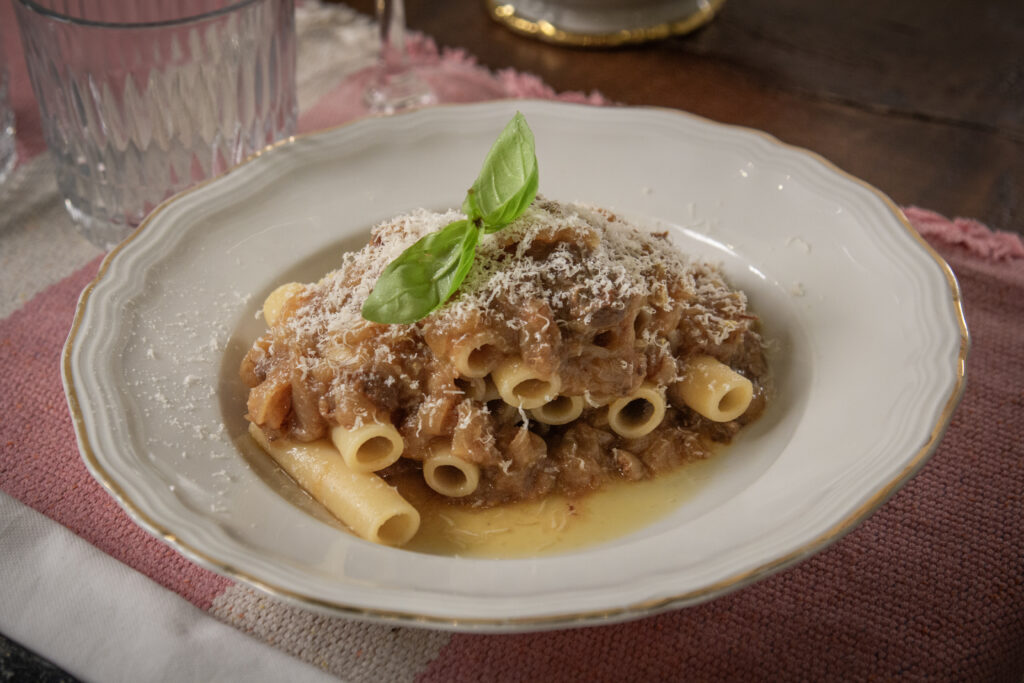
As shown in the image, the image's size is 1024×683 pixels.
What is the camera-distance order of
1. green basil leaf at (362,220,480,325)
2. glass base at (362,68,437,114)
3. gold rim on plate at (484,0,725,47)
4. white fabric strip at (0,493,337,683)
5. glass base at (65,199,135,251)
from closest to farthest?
1. white fabric strip at (0,493,337,683)
2. green basil leaf at (362,220,480,325)
3. glass base at (65,199,135,251)
4. glass base at (362,68,437,114)
5. gold rim on plate at (484,0,725,47)

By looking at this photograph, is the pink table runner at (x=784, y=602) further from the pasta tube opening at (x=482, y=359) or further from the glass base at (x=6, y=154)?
the glass base at (x=6, y=154)

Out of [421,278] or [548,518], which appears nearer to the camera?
[421,278]

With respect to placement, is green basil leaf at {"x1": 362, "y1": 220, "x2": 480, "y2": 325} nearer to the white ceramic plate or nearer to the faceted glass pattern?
the white ceramic plate

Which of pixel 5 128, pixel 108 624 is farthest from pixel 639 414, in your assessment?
pixel 5 128

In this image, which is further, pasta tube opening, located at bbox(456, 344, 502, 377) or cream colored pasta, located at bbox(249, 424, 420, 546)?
pasta tube opening, located at bbox(456, 344, 502, 377)

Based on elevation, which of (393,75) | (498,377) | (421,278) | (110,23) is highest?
(110,23)

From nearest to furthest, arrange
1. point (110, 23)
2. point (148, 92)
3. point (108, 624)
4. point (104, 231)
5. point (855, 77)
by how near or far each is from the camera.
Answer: point (108, 624) < point (110, 23) < point (148, 92) < point (104, 231) < point (855, 77)

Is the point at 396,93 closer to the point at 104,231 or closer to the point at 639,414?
the point at 104,231

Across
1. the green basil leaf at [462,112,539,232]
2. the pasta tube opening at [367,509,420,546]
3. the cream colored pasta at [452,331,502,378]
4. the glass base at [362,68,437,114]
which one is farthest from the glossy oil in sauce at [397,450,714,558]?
the glass base at [362,68,437,114]
